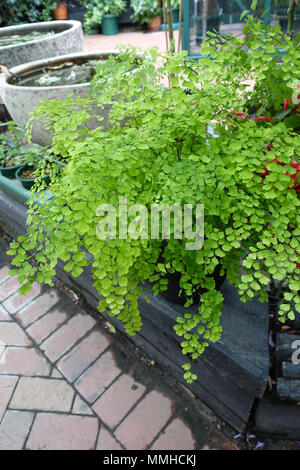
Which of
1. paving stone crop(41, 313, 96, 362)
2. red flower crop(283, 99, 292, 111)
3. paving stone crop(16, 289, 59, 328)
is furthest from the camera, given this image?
paving stone crop(16, 289, 59, 328)

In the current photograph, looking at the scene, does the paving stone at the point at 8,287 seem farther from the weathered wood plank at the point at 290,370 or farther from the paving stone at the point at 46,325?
the weathered wood plank at the point at 290,370

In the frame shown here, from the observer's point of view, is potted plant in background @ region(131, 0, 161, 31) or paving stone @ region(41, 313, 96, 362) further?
potted plant in background @ region(131, 0, 161, 31)

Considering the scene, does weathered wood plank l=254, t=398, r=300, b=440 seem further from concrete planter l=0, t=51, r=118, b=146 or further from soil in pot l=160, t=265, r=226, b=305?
concrete planter l=0, t=51, r=118, b=146

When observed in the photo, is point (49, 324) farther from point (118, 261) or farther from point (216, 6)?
point (216, 6)

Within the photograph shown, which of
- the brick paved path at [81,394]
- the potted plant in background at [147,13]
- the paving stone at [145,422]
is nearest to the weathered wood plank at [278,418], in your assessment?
the brick paved path at [81,394]

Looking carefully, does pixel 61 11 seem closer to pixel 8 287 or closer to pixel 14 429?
pixel 8 287

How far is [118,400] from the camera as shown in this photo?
71.1 inches

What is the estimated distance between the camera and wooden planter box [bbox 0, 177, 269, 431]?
1417 millimetres

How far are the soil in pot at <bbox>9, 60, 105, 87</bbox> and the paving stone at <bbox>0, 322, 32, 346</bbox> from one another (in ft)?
6.28

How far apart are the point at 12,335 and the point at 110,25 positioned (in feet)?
30.0

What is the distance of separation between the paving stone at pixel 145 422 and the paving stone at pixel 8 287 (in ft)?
4.36

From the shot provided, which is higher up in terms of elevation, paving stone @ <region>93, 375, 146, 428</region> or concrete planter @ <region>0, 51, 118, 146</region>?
concrete planter @ <region>0, 51, 118, 146</region>

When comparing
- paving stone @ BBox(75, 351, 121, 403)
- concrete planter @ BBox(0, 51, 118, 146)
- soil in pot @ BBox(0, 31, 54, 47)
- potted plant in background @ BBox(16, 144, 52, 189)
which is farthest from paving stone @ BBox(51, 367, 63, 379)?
soil in pot @ BBox(0, 31, 54, 47)

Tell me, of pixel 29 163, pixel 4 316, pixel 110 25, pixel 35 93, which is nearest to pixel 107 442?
pixel 4 316
